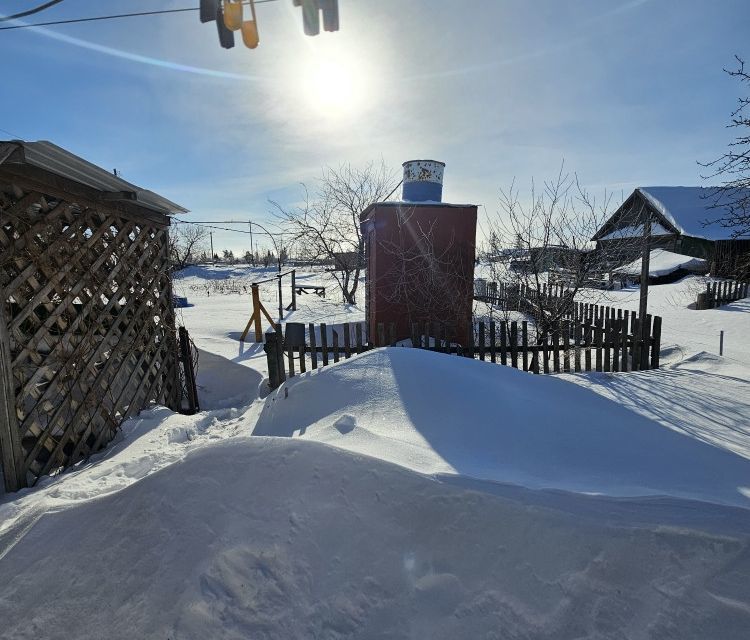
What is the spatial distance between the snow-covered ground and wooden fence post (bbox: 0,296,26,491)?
1.25ft

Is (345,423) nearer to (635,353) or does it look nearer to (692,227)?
(635,353)

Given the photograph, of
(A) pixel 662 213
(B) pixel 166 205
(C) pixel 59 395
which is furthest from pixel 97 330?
(A) pixel 662 213

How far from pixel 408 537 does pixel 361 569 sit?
0.83ft

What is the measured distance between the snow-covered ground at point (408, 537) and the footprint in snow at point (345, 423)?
2cm

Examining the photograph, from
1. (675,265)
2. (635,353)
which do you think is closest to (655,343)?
(635,353)

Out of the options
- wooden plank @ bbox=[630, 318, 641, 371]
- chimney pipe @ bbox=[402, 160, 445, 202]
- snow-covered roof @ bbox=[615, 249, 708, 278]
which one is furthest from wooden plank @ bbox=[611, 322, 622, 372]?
snow-covered roof @ bbox=[615, 249, 708, 278]

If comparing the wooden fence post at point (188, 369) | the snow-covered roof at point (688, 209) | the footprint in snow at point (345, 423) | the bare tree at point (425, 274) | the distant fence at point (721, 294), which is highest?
the snow-covered roof at point (688, 209)

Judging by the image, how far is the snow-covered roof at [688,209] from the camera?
63.3 feet

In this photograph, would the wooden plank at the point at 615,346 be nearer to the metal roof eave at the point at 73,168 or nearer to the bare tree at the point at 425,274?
the bare tree at the point at 425,274

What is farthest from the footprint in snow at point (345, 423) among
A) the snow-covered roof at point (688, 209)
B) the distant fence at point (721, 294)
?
the snow-covered roof at point (688, 209)

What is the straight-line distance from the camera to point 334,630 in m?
1.64

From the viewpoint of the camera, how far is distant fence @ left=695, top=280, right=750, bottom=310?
1454 centimetres

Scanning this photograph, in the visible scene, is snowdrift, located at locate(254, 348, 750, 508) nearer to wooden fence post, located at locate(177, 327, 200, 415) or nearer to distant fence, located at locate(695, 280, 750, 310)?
wooden fence post, located at locate(177, 327, 200, 415)

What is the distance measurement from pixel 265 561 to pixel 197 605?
0.30m
